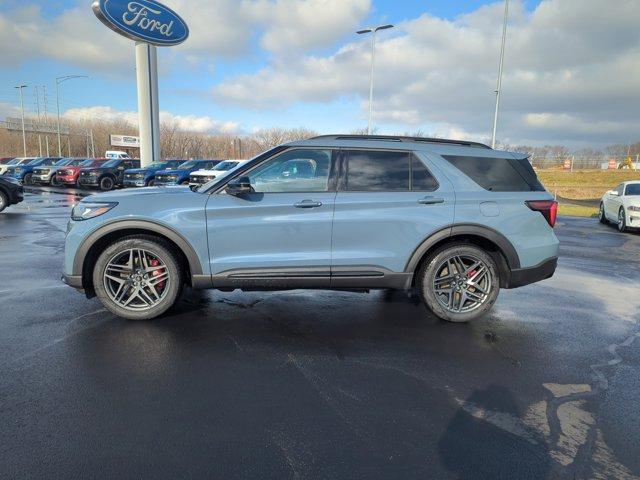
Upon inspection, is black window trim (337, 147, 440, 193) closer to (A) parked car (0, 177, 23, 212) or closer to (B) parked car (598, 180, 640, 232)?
(B) parked car (598, 180, 640, 232)

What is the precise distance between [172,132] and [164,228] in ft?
309

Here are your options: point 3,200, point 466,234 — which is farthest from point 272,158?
point 3,200

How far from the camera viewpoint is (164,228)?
4340 millimetres

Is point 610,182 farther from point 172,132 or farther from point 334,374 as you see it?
point 172,132

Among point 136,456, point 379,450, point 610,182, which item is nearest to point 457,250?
point 379,450

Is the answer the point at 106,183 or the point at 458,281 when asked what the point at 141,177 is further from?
the point at 458,281

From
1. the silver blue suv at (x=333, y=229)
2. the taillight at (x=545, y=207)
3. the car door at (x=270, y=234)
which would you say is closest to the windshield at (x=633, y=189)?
the taillight at (x=545, y=207)

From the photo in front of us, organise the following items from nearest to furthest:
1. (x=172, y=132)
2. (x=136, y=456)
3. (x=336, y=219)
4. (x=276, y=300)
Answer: (x=136, y=456)
(x=336, y=219)
(x=276, y=300)
(x=172, y=132)

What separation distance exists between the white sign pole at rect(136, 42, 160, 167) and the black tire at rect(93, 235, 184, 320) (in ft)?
81.1

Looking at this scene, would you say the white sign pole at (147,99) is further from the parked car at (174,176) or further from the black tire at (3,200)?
the black tire at (3,200)

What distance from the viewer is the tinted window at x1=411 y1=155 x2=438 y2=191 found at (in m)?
4.58

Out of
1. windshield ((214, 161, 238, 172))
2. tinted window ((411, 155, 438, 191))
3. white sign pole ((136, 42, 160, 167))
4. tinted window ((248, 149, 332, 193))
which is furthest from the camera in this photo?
white sign pole ((136, 42, 160, 167))

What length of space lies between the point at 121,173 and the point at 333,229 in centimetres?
2449

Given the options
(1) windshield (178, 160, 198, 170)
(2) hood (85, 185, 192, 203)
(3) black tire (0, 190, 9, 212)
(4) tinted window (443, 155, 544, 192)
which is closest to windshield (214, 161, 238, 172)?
(1) windshield (178, 160, 198, 170)
